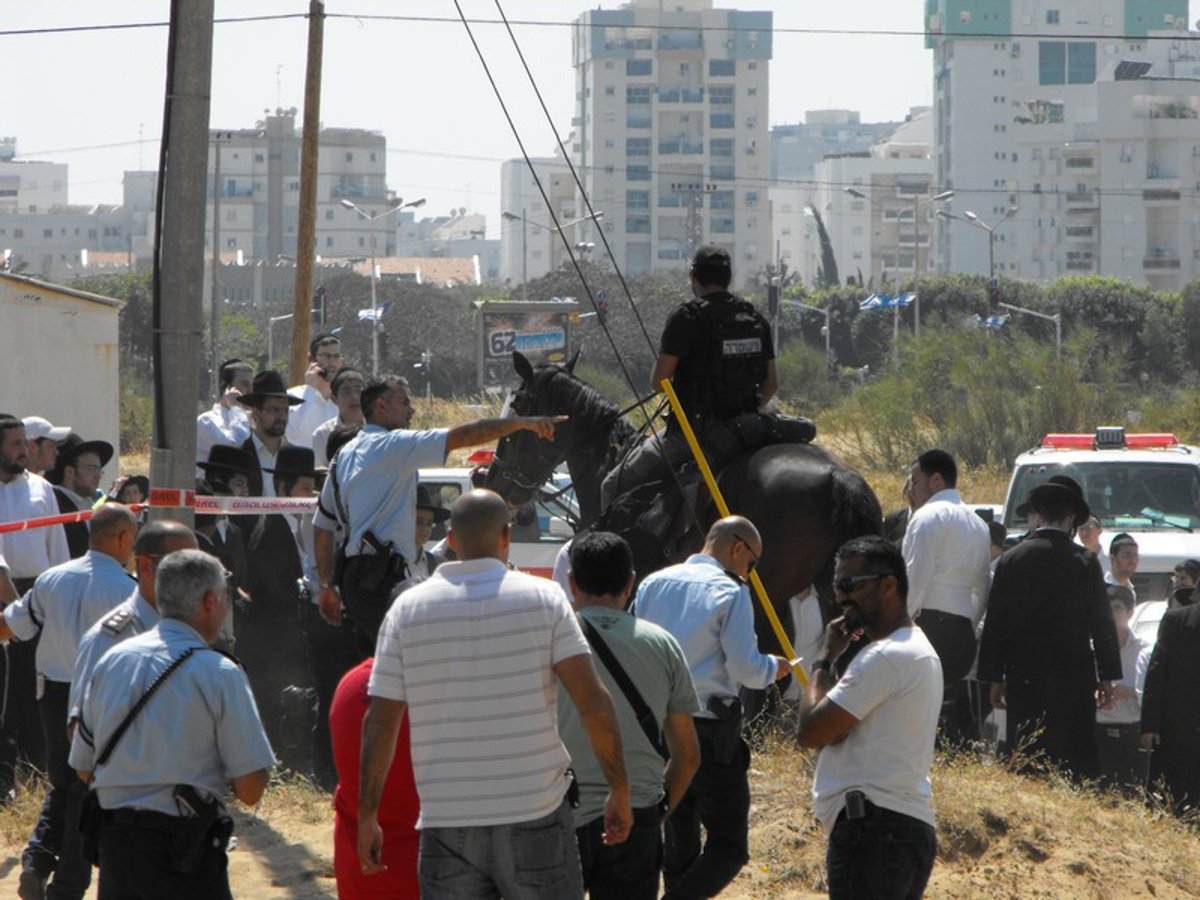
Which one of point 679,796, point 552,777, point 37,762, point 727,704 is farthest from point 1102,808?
point 37,762

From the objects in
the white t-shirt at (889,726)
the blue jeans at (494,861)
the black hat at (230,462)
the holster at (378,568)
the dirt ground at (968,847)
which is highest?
the black hat at (230,462)

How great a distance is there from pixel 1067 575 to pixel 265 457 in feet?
15.9

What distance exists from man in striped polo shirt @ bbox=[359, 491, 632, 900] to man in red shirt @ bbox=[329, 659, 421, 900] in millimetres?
146

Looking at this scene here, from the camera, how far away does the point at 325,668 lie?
33.8ft

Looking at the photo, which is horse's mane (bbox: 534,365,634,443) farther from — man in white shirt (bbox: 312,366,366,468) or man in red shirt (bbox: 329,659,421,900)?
man in red shirt (bbox: 329,659,421,900)

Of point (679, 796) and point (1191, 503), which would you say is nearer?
point (679, 796)

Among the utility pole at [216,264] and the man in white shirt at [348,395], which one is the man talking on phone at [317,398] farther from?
the utility pole at [216,264]

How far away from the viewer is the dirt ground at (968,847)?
8.42 metres

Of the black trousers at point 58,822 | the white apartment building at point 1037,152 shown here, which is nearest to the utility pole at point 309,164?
the black trousers at point 58,822

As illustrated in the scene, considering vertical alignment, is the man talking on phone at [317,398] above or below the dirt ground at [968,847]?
above

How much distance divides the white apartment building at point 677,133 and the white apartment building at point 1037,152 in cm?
1816

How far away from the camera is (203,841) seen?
5758mm

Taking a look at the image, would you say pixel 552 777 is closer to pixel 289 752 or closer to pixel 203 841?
pixel 203 841

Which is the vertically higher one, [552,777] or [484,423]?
[484,423]
